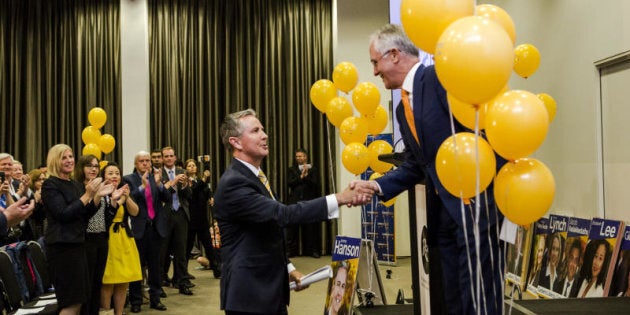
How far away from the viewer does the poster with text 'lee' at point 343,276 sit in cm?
446

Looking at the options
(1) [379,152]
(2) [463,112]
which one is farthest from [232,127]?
(1) [379,152]

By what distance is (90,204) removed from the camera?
4.61 meters

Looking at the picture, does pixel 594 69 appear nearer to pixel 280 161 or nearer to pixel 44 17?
pixel 280 161

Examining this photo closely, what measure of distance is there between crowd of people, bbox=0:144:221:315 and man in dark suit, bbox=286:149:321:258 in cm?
212

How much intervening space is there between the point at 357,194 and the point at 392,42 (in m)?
0.70

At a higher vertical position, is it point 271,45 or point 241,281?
point 271,45

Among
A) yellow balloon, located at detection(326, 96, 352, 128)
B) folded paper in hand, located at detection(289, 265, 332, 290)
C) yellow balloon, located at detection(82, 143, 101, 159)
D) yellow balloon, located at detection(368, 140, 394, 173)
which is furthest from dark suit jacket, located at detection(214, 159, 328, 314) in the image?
yellow balloon, located at detection(82, 143, 101, 159)

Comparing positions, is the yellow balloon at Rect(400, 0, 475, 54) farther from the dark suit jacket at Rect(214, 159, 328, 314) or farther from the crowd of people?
the crowd of people

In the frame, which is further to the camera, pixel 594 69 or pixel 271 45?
pixel 271 45

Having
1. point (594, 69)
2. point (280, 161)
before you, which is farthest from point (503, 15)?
point (280, 161)

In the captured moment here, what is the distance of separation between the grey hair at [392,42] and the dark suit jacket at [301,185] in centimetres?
760

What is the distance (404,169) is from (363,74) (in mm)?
7399

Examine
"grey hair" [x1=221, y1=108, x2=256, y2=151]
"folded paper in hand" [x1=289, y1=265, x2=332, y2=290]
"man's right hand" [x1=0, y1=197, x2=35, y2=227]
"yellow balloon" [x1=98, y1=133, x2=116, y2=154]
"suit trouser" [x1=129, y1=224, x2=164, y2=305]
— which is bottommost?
"suit trouser" [x1=129, y1=224, x2=164, y2=305]

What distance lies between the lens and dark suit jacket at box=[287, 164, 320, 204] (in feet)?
33.6
